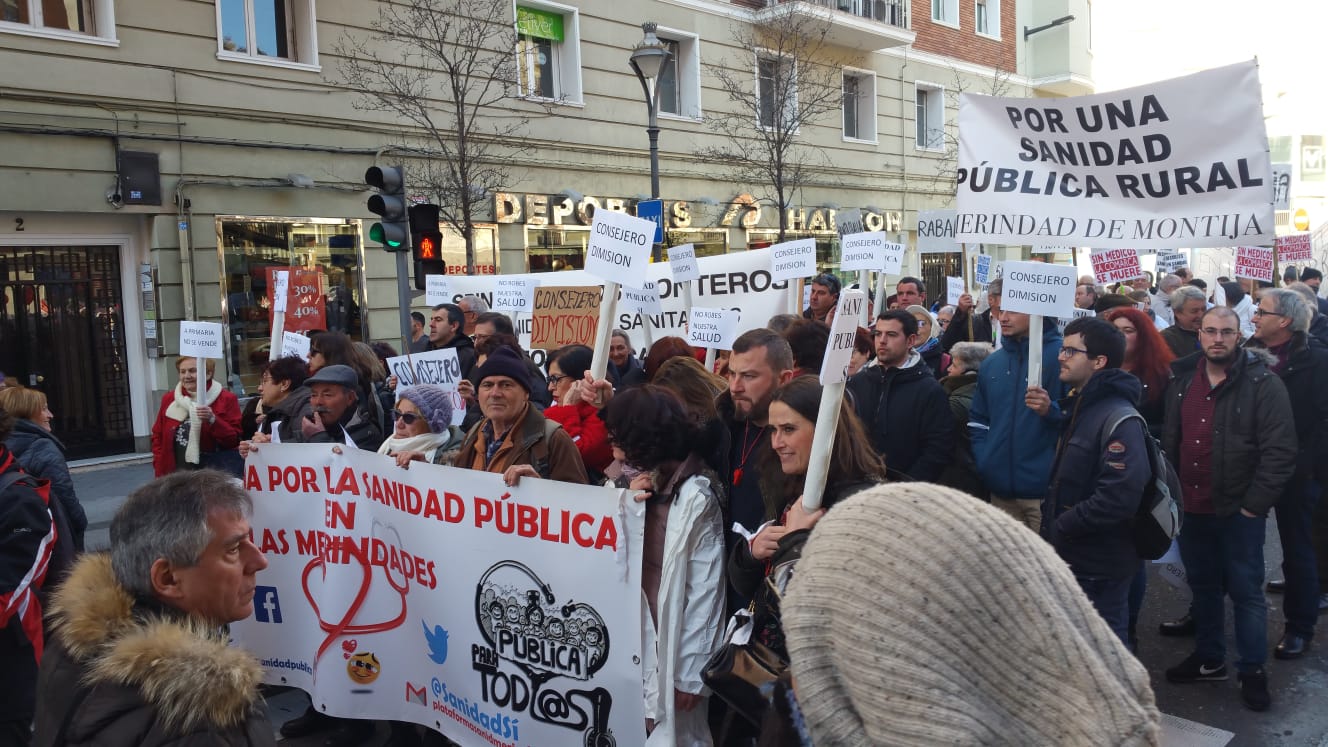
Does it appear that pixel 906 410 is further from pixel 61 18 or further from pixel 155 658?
pixel 61 18

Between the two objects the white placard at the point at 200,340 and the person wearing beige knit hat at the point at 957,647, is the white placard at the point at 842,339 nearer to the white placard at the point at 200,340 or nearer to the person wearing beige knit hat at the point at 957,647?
the person wearing beige knit hat at the point at 957,647

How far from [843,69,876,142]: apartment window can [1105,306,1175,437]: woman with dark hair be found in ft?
60.1

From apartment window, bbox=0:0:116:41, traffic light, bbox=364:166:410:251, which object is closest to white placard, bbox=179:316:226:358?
traffic light, bbox=364:166:410:251

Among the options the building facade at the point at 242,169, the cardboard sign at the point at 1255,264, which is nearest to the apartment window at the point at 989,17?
the building facade at the point at 242,169

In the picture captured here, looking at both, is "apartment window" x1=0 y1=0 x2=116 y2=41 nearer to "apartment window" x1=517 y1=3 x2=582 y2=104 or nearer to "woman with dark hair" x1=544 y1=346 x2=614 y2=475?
"apartment window" x1=517 y1=3 x2=582 y2=104

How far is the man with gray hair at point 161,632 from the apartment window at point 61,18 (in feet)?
39.7

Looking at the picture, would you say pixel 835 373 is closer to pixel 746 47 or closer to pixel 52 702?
pixel 52 702

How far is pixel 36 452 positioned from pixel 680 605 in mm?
3258

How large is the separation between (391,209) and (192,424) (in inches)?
115

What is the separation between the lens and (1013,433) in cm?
488

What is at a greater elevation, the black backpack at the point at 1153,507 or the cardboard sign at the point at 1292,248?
the cardboard sign at the point at 1292,248

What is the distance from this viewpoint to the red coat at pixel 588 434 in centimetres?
497

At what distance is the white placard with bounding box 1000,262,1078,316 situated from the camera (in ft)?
15.9

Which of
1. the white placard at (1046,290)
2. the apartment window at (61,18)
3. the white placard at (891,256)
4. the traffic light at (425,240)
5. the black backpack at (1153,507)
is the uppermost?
the apartment window at (61,18)
